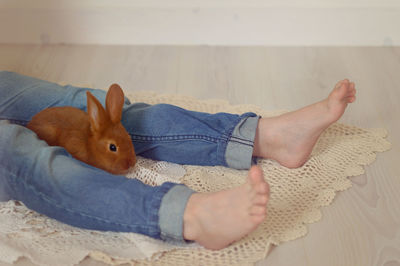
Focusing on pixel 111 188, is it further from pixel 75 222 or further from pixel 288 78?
pixel 288 78

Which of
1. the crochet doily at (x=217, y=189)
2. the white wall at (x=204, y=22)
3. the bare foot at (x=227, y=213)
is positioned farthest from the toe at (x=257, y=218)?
the white wall at (x=204, y=22)

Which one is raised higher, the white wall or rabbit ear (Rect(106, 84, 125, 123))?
the white wall

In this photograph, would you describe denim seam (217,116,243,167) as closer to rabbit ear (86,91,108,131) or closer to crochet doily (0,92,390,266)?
crochet doily (0,92,390,266)

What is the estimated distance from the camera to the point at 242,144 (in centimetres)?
102

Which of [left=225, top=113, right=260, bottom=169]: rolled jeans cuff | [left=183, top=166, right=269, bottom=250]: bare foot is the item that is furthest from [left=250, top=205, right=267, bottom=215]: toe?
[left=225, top=113, right=260, bottom=169]: rolled jeans cuff

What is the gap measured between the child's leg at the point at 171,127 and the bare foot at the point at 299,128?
1.6 inches

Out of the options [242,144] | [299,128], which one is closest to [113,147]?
[242,144]

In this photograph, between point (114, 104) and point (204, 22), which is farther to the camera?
point (204, 22)

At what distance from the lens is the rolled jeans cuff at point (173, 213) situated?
820mm

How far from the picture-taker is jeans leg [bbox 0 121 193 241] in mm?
835

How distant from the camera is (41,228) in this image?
0.92 m

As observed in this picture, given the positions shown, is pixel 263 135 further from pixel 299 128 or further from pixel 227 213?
pixel 227 213

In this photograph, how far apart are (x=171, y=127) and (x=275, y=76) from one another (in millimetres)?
563

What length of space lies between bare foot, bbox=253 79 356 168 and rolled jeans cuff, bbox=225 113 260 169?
0.02 metres
